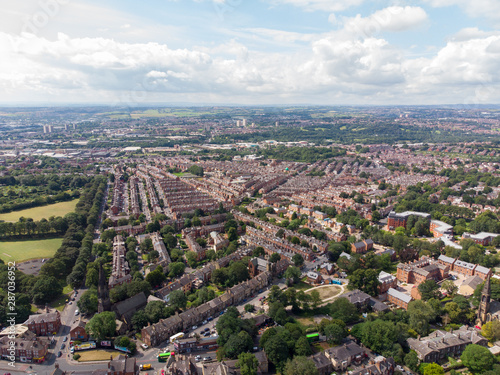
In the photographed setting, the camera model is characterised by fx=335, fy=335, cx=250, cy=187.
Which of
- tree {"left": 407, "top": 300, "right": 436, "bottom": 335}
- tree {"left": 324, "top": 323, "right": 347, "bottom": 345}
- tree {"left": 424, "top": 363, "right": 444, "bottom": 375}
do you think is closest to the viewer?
tree {"left": 424, "top": 363, "right": 444, "bottom": 375}

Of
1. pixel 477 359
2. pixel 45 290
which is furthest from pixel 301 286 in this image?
pixel 45 290

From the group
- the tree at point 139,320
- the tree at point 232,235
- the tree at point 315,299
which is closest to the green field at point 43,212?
the tree at point 232,235

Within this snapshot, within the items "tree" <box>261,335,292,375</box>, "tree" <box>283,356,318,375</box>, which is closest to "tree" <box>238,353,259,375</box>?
"tree" <box>261,335,292,375</box>

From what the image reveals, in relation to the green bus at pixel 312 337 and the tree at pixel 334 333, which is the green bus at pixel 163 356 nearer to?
the green bus at pixel 312 337

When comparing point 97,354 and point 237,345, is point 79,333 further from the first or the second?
point 237,345

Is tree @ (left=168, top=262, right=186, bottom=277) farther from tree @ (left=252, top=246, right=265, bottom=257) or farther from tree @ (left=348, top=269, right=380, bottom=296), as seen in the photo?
tree @ (left=348, top=269, right=380, bottom=296)

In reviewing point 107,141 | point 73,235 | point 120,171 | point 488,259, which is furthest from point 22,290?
point 107,141
